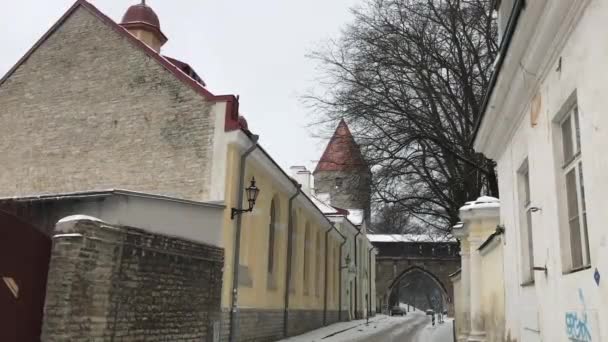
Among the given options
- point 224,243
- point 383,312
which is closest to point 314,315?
point 224,243

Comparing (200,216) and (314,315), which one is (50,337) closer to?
(200,216)

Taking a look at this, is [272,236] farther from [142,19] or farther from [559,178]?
[559,178]

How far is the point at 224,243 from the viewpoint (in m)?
13.8

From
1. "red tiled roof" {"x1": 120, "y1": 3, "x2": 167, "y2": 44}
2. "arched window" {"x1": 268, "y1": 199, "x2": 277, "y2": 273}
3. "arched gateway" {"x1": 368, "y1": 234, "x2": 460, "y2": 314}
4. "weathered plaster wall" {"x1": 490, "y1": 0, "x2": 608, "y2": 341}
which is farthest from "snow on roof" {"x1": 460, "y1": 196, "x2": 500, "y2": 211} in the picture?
"arched gateway" {"x1": 368, "y1": 234, "x2": 460, "y2": 314}

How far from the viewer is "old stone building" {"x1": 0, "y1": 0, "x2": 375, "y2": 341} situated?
9852mm

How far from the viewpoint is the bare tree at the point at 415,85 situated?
18250 mm

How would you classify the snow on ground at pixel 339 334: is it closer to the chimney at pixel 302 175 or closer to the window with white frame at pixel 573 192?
the chimney at pixel 302 175

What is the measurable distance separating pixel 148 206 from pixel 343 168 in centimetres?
903

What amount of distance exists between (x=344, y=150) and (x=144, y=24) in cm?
762

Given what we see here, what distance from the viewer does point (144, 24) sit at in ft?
62.4

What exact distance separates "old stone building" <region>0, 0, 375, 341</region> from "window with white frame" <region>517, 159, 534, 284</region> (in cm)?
626

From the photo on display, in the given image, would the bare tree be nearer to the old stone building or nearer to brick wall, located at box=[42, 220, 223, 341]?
the old stone building

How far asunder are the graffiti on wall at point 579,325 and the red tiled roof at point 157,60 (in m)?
10.7

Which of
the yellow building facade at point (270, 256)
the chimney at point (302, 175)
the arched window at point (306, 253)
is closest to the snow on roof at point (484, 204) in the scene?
the yellow building facade at point (270, 256)
